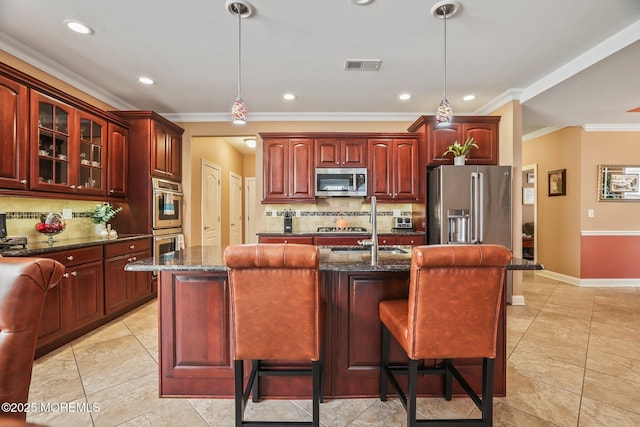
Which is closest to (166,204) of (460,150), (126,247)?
(126,247)

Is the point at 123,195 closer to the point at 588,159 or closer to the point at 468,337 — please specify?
the point at 468,337

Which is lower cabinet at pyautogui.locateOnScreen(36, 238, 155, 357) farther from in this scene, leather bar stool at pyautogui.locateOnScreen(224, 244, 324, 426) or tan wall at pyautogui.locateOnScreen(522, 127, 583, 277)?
tan wall at pyautogui.locateOnScreen(522, 127, 583, 277)

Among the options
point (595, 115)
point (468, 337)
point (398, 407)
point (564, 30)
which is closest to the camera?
point (468, 337)

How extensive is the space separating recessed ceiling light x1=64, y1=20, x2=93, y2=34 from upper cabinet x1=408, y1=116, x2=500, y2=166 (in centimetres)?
368

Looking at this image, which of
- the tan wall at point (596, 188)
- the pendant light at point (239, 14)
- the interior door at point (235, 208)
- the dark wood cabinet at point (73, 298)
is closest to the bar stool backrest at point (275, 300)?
the pendant light at point (239, 14)

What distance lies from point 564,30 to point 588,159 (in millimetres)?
3401

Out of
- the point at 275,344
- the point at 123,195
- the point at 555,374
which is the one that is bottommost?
the point at 555,374

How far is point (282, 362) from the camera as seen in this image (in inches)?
71.8

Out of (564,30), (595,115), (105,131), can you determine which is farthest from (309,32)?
(595,115)

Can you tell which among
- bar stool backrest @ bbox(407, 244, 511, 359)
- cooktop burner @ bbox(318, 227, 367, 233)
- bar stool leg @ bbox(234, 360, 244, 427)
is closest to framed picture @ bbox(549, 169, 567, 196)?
cooktop burner @ bbox(318, 227, 367, 233)

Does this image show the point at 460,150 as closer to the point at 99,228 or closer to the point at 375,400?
the point at 375,400

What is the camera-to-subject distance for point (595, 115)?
4254 millimetres

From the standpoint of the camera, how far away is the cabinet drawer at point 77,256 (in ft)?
8.34

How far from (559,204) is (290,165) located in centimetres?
473
